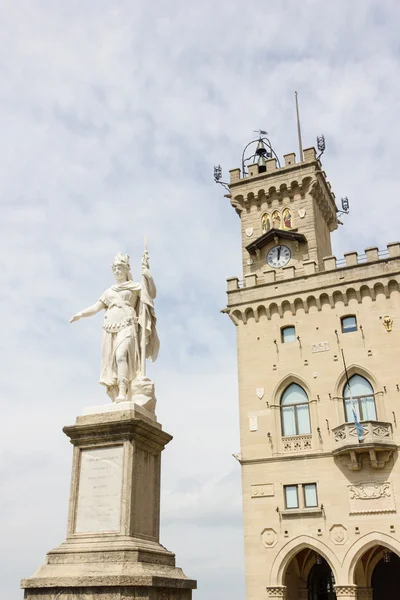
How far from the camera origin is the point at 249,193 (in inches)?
1508

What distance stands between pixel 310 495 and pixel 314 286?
35.6 ft

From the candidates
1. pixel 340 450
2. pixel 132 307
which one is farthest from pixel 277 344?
pixel 132 307

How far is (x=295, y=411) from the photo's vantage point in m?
30.2

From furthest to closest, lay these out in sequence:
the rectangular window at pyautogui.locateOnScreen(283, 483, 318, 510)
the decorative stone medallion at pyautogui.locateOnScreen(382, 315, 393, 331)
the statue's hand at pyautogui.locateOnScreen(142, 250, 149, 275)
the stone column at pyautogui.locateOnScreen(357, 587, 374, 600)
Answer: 1. the decorative stone medallion at pyautogui.locateOnScreen(382, 315, 393, 331)
2. the rectangular window at pyautogui.locateOnScreen(283, 483, 318, 510)
3. the stone column at pyautogui.locateOnScreen(357, 587, 374, 600)
4. the statue's hand at pyautogui.locateOnScreen(142, 250, 149, 275)

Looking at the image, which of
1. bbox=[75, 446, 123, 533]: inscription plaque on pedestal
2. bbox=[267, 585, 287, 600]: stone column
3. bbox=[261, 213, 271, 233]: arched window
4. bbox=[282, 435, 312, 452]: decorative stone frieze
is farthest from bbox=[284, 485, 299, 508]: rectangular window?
bbox=[75, 446, 123, 533]: inscription plaque on pedestal

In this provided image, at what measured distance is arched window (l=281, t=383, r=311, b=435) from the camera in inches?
1176

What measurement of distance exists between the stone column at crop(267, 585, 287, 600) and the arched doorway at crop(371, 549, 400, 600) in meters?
6.77

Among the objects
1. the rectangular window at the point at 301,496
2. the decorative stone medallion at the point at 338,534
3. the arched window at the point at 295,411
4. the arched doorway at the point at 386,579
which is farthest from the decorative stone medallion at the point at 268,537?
the arched doorway at the point at 386,579

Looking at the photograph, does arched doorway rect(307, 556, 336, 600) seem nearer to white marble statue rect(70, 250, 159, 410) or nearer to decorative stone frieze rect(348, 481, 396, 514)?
decorative stone frieze rect(348, 481, 396, 514)

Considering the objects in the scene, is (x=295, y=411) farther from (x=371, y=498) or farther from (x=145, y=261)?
(x=145, y=261)

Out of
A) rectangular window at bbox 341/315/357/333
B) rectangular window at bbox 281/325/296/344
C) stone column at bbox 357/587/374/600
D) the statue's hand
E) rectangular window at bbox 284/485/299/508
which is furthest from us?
rectangular window at bbox 281/325/296/344

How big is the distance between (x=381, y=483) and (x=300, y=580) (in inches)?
279

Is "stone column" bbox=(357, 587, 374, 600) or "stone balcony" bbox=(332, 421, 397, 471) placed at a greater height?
"stone balcony" bbox=(332, 421, 397, 471)

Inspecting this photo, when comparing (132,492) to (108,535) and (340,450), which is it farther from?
(340,450)
